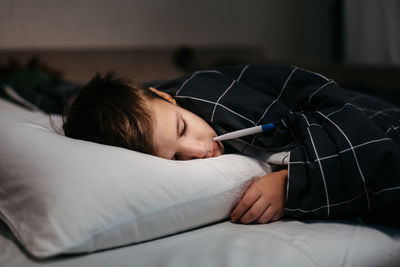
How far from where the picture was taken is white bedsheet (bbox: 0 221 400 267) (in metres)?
0.51

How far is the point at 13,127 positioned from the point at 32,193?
191 millimetres

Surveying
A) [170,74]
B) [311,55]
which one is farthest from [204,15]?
[311,55]

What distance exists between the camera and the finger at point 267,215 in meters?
0.65

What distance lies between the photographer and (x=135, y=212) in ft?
1.84

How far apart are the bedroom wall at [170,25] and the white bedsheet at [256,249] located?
1.62 meters

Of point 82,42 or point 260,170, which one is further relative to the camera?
point 82,42

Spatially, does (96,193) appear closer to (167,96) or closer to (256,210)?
(256,210)

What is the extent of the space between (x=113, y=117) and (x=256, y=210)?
298 mm

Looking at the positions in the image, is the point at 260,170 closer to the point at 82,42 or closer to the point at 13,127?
the point at 13,127

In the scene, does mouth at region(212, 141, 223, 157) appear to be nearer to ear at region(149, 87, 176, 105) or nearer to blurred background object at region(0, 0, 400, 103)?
ear at region(149, 87, 176, 105)

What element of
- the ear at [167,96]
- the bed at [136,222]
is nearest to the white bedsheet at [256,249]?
the bed at [136,222]

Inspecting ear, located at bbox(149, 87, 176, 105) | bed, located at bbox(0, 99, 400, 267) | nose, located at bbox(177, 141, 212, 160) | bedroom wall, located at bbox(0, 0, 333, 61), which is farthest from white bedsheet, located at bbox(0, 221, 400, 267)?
bedroom wall, located at bbox(0, 0, 333, 61)

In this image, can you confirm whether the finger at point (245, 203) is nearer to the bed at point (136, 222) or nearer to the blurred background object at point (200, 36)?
the bed at point (136, 222)

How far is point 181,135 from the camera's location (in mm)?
756
